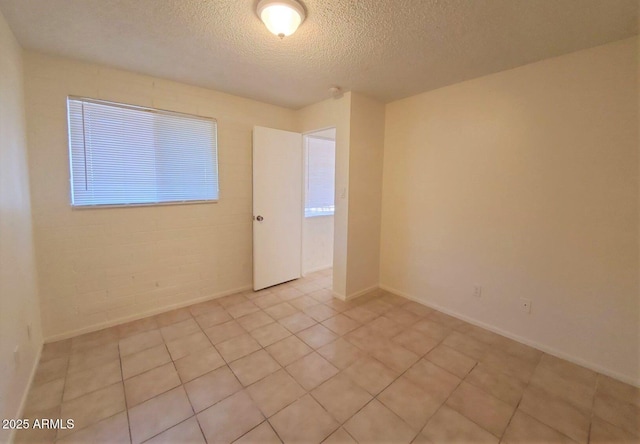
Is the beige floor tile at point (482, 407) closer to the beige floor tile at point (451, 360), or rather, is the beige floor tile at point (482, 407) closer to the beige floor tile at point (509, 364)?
the beige floor tile at point (451, 360)

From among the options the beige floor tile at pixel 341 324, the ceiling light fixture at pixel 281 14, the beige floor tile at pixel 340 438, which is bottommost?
the beige floor tile at pixel 340 438

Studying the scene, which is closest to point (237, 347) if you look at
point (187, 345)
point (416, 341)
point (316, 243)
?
point (187, 345)

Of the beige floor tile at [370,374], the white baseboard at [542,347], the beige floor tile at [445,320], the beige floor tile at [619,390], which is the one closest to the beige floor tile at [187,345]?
the beige floor tile at [370,374]

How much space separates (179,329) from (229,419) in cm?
126

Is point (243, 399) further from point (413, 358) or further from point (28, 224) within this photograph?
point (28, 224)

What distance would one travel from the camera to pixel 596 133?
197cm

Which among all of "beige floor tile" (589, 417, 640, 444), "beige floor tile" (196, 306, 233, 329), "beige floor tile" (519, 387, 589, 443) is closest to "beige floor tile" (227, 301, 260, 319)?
"beige floor tile" (196, 306, 233, 329)

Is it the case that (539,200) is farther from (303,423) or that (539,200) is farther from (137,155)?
(137,155)

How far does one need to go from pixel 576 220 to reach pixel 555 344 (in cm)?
103

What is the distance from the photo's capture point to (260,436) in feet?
4.84

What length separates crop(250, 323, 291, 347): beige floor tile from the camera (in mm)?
2377

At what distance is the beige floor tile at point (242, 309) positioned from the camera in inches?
112

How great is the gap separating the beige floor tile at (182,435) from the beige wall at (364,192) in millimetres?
2031

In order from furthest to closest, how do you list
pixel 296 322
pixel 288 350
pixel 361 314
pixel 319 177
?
pixel 319 177
pixel 361 314
pixel 296 322
pixel 288 350
